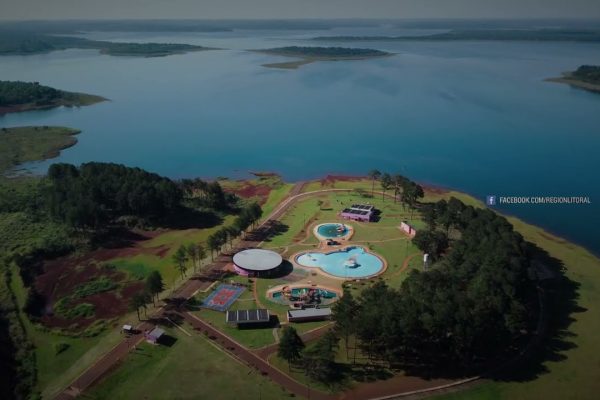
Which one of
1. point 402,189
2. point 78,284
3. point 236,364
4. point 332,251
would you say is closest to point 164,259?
point 78,284

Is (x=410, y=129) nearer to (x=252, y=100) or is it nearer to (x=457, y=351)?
(x=252, y=100)

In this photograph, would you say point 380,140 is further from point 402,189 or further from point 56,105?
point 56,105

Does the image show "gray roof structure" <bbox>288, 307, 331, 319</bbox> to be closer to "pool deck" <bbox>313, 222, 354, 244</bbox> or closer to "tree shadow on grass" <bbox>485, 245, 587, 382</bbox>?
"tree shadow on grass" <bbox>485, 245, 587, 382</bbox>

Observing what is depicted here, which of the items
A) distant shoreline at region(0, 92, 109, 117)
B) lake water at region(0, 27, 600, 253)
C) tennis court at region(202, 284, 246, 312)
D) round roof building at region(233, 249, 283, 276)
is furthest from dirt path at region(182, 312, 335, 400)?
distant shoreline at region(0, 92, 109, 117)

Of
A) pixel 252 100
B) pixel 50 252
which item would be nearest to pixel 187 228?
pixel 50 252

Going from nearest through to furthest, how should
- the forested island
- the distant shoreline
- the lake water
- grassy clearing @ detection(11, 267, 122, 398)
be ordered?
grassy clearing @ detection(11, 267, 122, 398) → the lake water → the distant shoreline → the forested island
